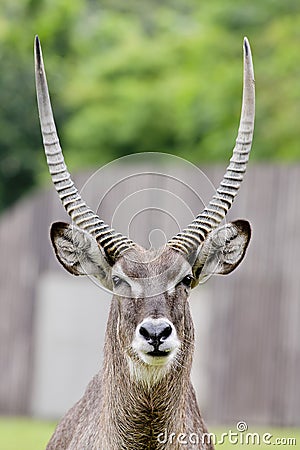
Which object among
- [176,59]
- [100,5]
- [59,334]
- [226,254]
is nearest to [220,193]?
[226,254]

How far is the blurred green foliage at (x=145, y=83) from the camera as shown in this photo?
1480 inches

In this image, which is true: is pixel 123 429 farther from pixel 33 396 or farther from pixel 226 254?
pixel 33 396

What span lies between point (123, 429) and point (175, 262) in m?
1.21

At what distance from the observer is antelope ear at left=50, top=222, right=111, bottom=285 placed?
31.7ft

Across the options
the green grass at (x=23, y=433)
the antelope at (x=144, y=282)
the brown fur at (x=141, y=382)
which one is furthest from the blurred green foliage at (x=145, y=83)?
the brown fur at (x=141, y=382)

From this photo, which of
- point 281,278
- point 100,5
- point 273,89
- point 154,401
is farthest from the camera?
point 100,5

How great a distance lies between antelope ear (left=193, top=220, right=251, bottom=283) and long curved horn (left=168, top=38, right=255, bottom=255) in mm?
79

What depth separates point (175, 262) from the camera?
9.52 meters

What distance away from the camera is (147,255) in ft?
31.6

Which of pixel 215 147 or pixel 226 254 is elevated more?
pixel 215 147

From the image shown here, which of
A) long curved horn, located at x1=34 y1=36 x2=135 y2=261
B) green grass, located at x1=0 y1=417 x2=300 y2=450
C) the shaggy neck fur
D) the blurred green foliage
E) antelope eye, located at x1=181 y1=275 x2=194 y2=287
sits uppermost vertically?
the blurred green foliage

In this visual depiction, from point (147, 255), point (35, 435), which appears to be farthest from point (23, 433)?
point (147, 255)

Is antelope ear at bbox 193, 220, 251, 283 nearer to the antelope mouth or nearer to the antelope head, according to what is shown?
the antelope head

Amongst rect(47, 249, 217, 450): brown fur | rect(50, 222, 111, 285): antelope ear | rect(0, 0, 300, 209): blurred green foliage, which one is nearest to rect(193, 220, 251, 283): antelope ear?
rect(47, 249, 217, 450): brown fur
